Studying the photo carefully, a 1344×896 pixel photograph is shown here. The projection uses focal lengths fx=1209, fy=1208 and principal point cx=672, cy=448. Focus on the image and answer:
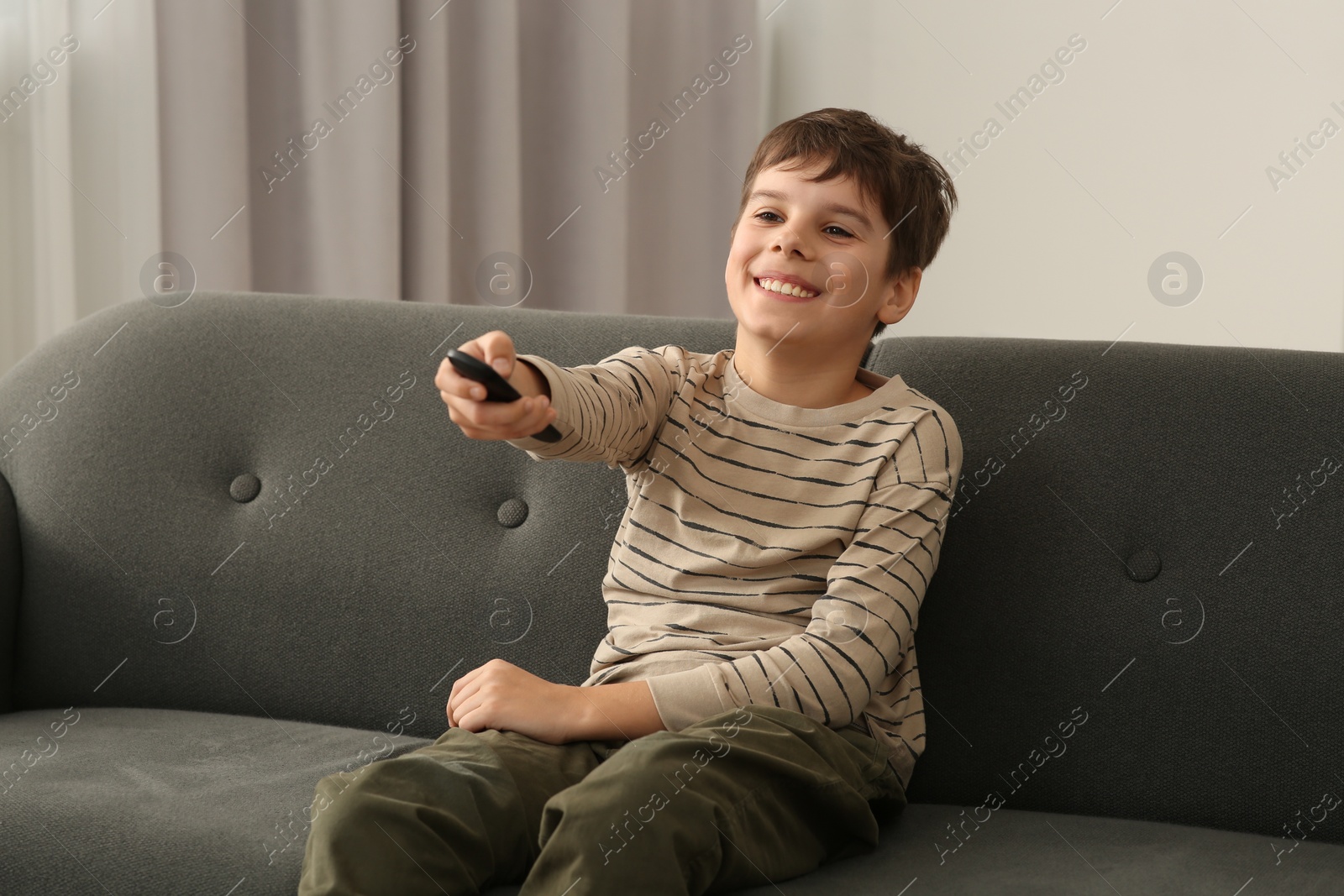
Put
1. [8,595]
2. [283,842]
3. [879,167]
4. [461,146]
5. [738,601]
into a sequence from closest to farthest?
[283,842], [738,601], [879,167], [8,595], [461,146]

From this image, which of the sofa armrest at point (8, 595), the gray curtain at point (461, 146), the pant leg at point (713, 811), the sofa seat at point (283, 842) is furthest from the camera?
the gray curtain at point (461, 146)

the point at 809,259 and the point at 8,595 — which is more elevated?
the point at 809,259

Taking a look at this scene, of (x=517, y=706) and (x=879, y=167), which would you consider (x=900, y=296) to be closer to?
(x=879, y=167)

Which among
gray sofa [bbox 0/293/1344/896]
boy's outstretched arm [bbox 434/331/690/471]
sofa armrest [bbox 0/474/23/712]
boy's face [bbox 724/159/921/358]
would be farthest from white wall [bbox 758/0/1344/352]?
sofa armrest [bbox 0/474/23/712]

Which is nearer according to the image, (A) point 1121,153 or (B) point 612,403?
(B) point 612,403

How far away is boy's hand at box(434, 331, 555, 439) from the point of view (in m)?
0.88

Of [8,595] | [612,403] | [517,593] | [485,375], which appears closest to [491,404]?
[485,375]

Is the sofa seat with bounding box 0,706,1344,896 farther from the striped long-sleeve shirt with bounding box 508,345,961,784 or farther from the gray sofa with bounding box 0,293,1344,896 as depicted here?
the striped long-sleeve shirt with bounding box 508,345,961,784

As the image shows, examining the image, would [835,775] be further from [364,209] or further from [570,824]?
[364,209]

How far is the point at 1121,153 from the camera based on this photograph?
78.2 inches

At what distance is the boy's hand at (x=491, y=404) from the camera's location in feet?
2.90

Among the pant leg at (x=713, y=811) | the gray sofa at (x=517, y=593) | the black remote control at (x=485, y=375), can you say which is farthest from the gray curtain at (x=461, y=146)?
the pant leg at (x=713, y=811)

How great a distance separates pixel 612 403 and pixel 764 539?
0.59ft

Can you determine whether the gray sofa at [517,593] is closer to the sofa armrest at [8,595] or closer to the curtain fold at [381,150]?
the sofa armrest at [8,595]
